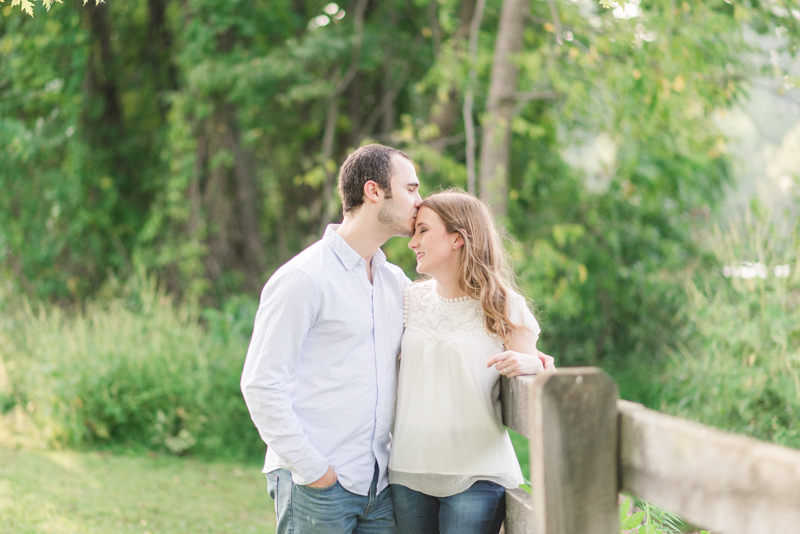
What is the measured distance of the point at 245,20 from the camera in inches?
301

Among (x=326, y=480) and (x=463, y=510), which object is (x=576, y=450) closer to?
(x=463, y=510)

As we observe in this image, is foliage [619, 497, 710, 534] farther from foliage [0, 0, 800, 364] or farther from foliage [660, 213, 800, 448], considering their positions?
foliage [0, 0, 800, 364]

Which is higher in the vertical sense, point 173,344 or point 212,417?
point 173,344

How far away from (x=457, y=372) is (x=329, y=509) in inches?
21.7

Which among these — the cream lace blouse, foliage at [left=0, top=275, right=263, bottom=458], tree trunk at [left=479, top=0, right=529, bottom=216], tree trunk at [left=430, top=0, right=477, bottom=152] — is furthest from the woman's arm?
tree trunk at [left=430, top=0, right=477, bottom=152]

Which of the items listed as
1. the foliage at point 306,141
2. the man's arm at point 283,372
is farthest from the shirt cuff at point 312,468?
the foliage at point 306,141

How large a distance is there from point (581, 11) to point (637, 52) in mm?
1773

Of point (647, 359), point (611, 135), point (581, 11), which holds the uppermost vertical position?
point (581, 11)

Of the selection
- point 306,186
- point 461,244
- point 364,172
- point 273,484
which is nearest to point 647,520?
point 461,244

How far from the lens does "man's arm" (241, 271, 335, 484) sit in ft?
6.42

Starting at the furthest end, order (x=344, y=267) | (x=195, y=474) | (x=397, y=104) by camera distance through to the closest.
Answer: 1. (x=397, y=104)
2. (x=195, y=474)
3. (x=344, y=267)

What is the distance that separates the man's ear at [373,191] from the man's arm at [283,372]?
0.38 metres

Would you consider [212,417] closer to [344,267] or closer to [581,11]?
[344,267]

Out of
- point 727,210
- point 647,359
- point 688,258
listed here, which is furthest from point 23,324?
point 727,210
